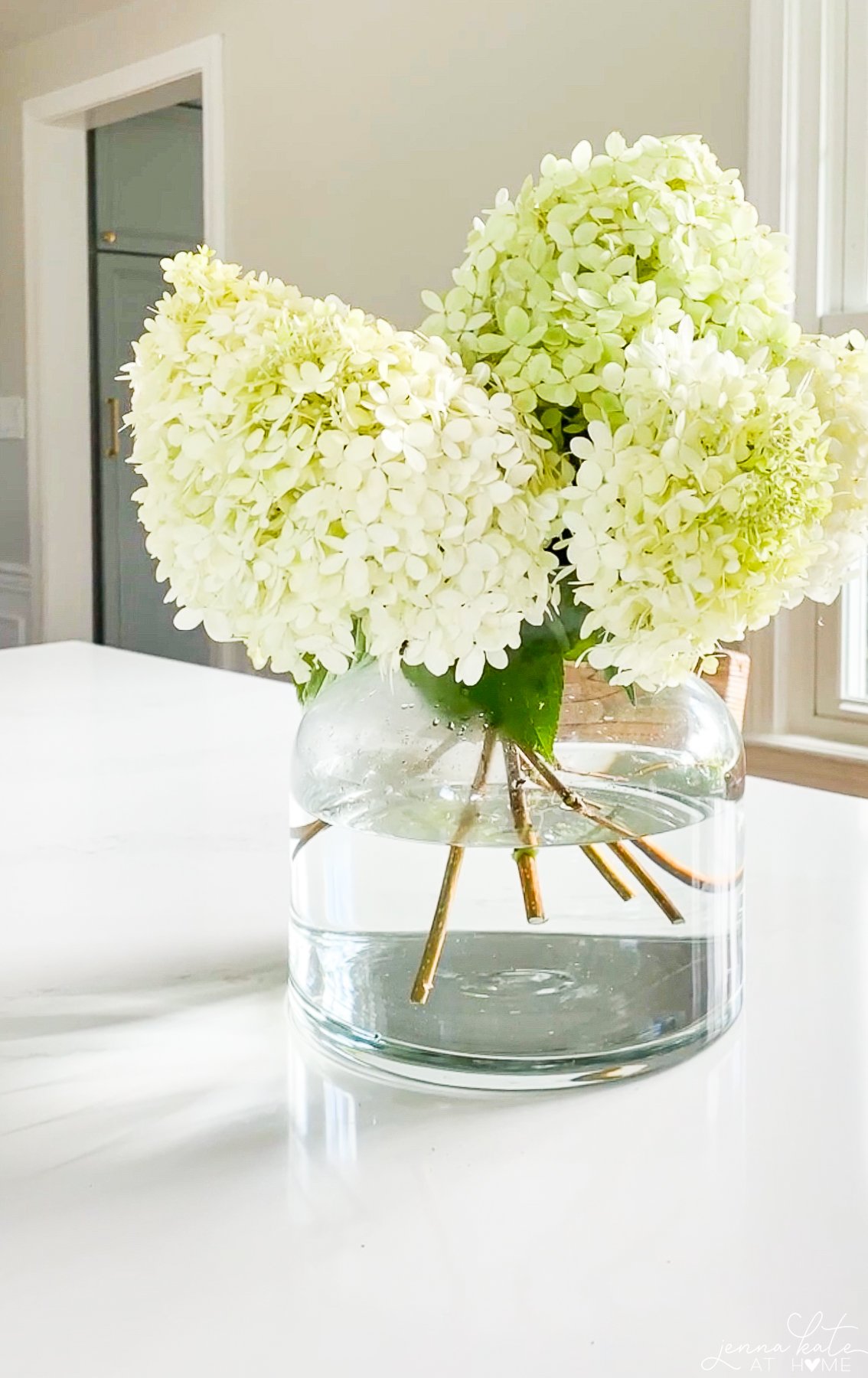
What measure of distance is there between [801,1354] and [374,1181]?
0.16 metres

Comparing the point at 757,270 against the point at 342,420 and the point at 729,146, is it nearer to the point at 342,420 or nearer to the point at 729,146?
→ the point at 342,420

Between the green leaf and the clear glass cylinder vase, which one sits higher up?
the green leaf

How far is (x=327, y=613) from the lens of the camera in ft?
1.52

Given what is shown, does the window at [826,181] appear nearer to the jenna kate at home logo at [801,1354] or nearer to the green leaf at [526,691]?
the green leaf at [526,691]

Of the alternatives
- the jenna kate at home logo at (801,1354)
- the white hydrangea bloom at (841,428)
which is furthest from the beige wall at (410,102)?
the jenna kate at home logo at (801,1354)

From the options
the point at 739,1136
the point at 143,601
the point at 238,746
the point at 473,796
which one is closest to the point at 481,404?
the point at 473,796

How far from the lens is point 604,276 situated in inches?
18.8

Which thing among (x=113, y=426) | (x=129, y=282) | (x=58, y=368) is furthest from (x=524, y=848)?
(x=129, y=282)

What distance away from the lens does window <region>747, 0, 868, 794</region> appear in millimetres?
2447

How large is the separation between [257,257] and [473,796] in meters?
3.34

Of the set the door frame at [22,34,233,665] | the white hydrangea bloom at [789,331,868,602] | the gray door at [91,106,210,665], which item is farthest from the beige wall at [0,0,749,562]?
the white hydrangea bloom at [789,331,868,602]

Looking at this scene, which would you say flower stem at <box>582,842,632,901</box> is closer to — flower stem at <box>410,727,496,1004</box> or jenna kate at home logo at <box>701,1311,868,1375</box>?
flower stem at <box>410,727,496,1004</box>

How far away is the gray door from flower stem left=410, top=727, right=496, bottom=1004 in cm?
432

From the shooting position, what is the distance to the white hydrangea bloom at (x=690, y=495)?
1.47 ft
